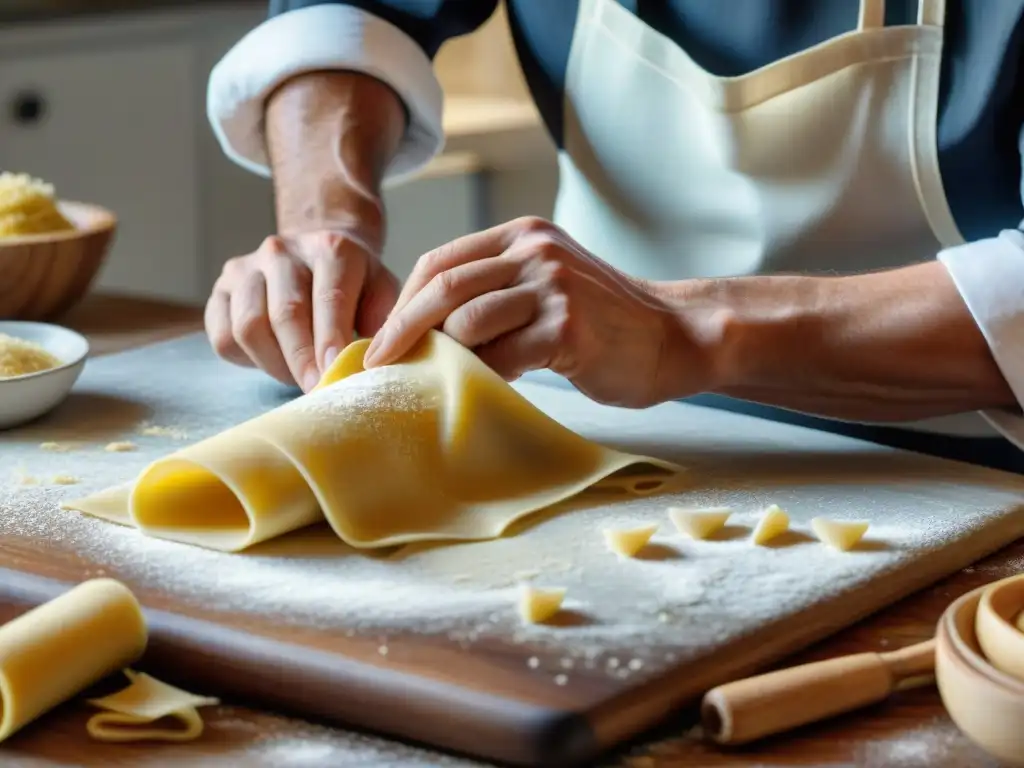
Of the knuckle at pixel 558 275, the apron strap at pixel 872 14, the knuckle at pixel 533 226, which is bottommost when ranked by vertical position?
the knuckle at pixel 558 275

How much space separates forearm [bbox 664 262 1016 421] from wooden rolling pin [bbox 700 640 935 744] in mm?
408

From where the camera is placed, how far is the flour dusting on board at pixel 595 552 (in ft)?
2.71

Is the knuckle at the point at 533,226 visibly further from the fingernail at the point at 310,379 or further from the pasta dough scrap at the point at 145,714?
the pasta dough scrap at the point at 145,714

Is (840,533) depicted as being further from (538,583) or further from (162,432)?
(162,432)

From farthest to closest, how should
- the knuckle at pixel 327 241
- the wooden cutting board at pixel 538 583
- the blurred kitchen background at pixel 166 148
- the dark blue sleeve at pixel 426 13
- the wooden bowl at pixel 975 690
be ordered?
Answer: the blurred kitchen background at pixel 166 148 → the dark blue sleeve at pixel 426 13 → the knuckle at pixel 327 241 → the wooden cutting board at pixel 538 583 → the wooden bowl at pixel 975 690

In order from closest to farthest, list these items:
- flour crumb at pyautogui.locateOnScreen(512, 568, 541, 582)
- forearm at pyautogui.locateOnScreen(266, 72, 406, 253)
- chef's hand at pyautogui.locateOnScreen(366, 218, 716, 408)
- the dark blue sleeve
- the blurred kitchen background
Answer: flour crumb at pyautogui.locateOnScreen(512, 568, 541, 582), chef's hand at pyautogui.locateOnScreen(366, 218, 716, 408), forearm at pyautogui.locateOnScreen(266, 72, 406, 253), the dark blue sleeve, the blurred kitchen background

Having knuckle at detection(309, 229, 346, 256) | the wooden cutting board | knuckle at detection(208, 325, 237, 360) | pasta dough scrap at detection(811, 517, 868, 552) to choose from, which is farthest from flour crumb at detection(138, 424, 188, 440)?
pasta dough scrap at detection(811, 517, 868, 552)

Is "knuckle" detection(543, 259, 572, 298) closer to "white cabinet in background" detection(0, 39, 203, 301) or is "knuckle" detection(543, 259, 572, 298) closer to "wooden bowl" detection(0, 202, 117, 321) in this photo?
"wooden bowl" detection(0, 202, 117, 321)

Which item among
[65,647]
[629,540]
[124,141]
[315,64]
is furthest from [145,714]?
[124,141]

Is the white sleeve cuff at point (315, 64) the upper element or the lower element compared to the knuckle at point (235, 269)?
upper

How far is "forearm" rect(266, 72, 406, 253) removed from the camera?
1.47 m

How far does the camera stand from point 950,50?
4.08ft

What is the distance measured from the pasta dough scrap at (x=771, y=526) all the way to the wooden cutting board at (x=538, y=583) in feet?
0.03

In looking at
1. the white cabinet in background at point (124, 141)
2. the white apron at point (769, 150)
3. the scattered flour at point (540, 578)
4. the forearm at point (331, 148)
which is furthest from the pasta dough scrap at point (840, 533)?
the white cabinet in background at point (124, 141)
